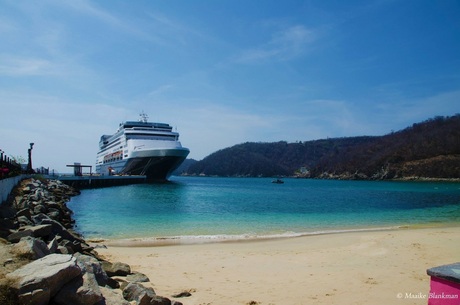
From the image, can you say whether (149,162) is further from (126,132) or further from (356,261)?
(356,261)

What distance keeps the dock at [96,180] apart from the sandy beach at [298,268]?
43.7m

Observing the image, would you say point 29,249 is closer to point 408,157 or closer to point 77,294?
point 77,294

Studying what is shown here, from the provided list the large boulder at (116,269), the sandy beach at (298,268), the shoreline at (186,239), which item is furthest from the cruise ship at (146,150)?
the large boulder at (116,269)

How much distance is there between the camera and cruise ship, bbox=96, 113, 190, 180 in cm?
5812

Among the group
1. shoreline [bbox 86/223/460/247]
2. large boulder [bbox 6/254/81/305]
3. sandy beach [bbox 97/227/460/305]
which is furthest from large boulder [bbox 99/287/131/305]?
shoreline [bbox 86/223/460/247]

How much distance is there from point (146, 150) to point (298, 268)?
172 feet

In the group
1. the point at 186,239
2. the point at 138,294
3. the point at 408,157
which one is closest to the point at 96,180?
the point at 186,239

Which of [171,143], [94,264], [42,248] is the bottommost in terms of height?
[94,264]

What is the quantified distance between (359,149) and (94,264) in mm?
170201

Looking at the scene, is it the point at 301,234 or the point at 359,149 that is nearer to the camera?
the point at 301,234

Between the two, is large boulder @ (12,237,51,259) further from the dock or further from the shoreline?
the dock

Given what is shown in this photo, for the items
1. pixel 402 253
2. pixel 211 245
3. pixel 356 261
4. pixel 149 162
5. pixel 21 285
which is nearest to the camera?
pixel 21 285

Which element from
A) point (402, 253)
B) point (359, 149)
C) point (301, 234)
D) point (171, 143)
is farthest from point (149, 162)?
point (359, 149)

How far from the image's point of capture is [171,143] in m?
60.3
